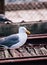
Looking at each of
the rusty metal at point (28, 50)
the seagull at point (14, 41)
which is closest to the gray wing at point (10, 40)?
the seagull at point (14, 41)

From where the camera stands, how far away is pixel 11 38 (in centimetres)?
502

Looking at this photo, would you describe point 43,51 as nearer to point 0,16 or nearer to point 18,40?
point 18,40

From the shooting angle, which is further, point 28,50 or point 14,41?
point 28,50

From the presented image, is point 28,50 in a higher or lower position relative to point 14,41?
lower

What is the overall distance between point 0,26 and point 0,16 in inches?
53.4

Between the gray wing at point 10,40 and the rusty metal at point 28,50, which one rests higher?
the gray wing at point 10,40

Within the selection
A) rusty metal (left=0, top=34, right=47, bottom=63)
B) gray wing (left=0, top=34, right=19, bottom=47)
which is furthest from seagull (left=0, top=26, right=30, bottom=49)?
rusty metal (left=0, top=34, right=47, bottom=63)

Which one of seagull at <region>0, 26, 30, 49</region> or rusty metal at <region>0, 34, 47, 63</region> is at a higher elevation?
seagull at <region>0, 26, 30, 49</region>

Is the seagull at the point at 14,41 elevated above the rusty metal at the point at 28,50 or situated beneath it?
elevated above

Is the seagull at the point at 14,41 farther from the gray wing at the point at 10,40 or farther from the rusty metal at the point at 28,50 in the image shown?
the rusty metal at the point at 28,50

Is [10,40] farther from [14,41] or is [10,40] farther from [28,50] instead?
[28,50]

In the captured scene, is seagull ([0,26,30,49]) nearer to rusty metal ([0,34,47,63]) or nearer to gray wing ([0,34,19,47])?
gray wing ([0,34,19,47])

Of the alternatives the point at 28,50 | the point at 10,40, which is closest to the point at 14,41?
the point at 10,40

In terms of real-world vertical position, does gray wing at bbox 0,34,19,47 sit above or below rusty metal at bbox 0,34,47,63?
above
